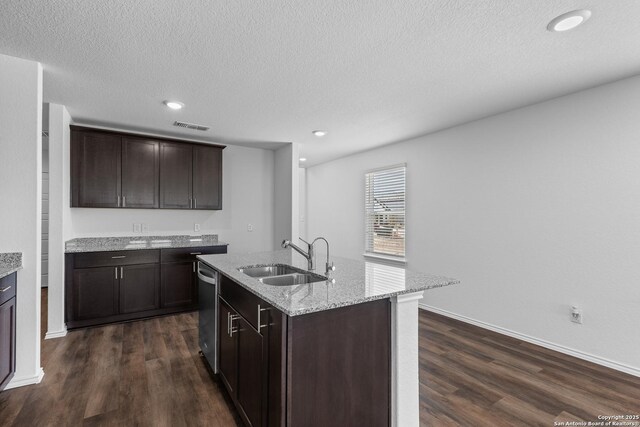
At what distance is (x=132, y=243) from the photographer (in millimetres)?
4211

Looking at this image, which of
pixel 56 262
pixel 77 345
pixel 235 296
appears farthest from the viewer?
pixel 56 262

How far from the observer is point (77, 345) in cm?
311

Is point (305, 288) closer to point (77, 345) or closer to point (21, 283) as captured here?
point (21, 283)

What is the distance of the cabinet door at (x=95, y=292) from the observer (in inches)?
139

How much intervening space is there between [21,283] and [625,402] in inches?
Answer: 172

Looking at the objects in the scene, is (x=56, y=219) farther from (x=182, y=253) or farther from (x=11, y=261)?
(x=182, y=253)

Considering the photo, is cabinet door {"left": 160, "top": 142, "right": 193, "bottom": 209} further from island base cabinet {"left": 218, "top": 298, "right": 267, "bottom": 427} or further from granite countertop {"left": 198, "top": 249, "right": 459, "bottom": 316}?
island base cabinet {"left": 218, "top": 298, "right": 267, "bottom": 427}

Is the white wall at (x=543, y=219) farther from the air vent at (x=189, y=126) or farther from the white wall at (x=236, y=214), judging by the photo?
the air vent at (x=189, y=126)

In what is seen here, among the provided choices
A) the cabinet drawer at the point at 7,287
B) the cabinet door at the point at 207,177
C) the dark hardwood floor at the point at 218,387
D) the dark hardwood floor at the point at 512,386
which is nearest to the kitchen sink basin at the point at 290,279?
the dark hardwood floor at the point at 218,387

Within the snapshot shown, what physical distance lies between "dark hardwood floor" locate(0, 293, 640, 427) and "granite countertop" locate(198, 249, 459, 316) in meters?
0.91

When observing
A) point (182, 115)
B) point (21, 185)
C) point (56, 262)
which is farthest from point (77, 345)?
point (182, 115)

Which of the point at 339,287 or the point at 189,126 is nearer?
the point at 339,287

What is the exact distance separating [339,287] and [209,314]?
1329 mm

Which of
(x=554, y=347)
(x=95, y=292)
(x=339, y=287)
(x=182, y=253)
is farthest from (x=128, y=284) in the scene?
(x=554, y=347)
